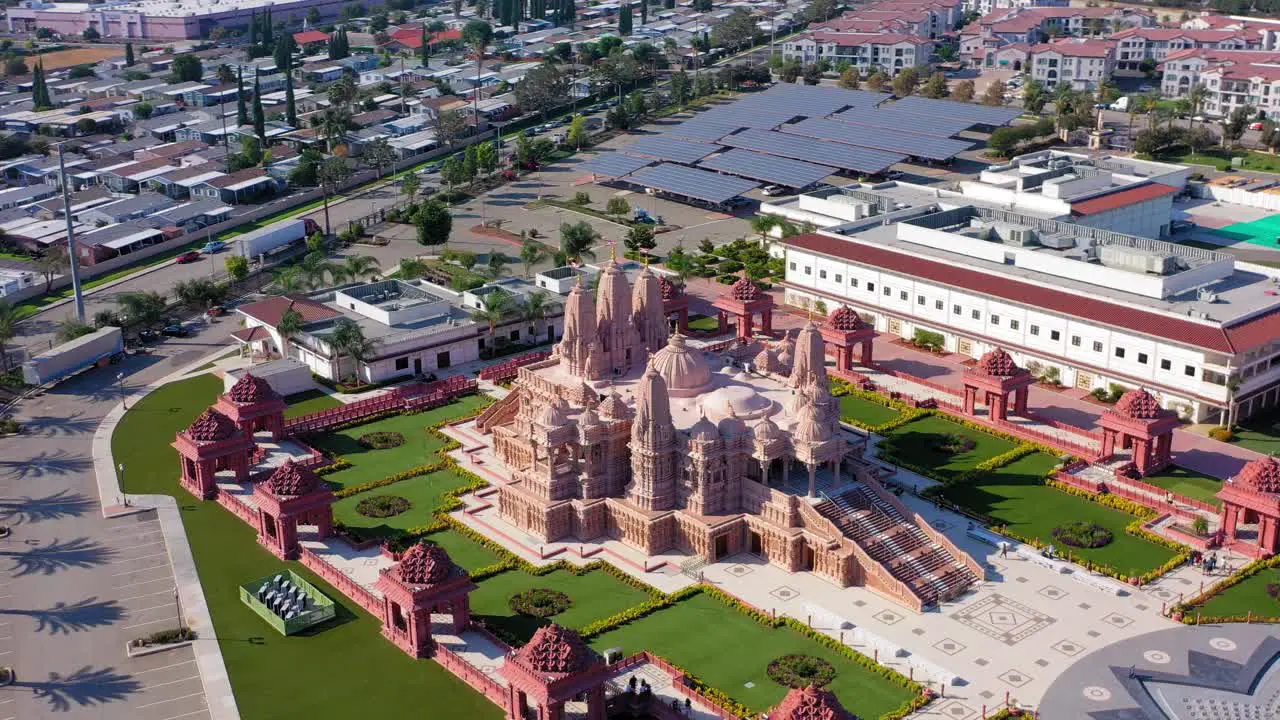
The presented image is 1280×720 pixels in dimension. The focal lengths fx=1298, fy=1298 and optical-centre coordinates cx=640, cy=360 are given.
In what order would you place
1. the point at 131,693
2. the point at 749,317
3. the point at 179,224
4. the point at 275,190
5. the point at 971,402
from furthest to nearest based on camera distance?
1. the point at 275,190
2. the point at 179,224
3. the point at 749,317
4. the point at 971,402
5. the point at 131,693

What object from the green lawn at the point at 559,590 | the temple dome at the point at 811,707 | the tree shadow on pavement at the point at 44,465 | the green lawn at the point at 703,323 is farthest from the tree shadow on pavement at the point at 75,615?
the green lawn at the point at 703,323

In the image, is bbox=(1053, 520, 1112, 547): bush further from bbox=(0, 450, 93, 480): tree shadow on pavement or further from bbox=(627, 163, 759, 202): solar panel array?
bbox=(627, 163, 759, 202): solar panel array

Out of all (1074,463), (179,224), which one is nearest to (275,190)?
(179,224)

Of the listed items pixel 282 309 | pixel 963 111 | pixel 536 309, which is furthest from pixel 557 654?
pixel 963 111

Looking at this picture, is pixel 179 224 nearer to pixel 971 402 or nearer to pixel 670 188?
pixel 670 188

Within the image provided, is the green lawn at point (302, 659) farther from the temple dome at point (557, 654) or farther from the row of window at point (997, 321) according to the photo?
the row of window at point (997, 321)

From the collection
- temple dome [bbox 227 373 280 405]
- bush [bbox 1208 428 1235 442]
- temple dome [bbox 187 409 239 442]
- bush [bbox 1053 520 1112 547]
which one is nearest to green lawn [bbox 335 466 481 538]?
temple dome [bbox 187 409 239 442]

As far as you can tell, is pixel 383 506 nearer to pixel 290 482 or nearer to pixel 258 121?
pixel 290 482
